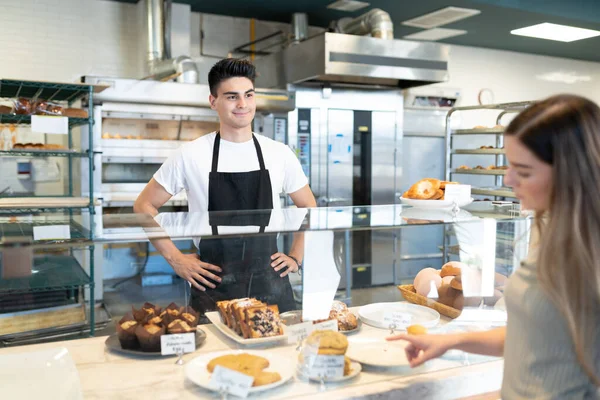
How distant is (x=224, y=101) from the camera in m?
2.45

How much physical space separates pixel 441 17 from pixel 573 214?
18.1ft

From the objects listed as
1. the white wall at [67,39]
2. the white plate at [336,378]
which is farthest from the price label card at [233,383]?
the white wall at [67,39]

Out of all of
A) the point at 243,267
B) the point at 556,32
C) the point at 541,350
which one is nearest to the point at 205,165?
the point at 243,267

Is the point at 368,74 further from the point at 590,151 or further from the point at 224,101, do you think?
the point at 590,151

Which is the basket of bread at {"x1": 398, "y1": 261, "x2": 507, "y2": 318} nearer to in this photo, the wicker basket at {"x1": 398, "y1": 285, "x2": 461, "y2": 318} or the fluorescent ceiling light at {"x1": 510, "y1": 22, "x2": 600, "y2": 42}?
the wicker basket at {"x1": 398, "y1": 285, "x2": 461, "y2": 318}

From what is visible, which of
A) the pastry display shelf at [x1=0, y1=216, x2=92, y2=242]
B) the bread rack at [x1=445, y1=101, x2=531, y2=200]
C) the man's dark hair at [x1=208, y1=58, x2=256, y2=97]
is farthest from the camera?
the bread rack at [x1=445, y1=101, x2=531, y2=200]

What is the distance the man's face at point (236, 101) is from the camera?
2438mm

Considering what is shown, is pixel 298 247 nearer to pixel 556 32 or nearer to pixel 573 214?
pixel 573 214

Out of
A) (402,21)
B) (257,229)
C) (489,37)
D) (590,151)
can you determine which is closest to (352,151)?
(402,21)

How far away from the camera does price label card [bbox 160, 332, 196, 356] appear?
1.49m

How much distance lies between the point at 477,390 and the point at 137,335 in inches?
36.2

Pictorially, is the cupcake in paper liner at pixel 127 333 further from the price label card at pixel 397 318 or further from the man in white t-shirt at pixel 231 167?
the man in white t-shirt at pixel 231 167

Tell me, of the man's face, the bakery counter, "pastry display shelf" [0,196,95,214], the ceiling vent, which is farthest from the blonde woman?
the ceiling vent

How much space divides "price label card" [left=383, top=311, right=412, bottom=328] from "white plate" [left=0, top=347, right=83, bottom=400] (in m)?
0.91
